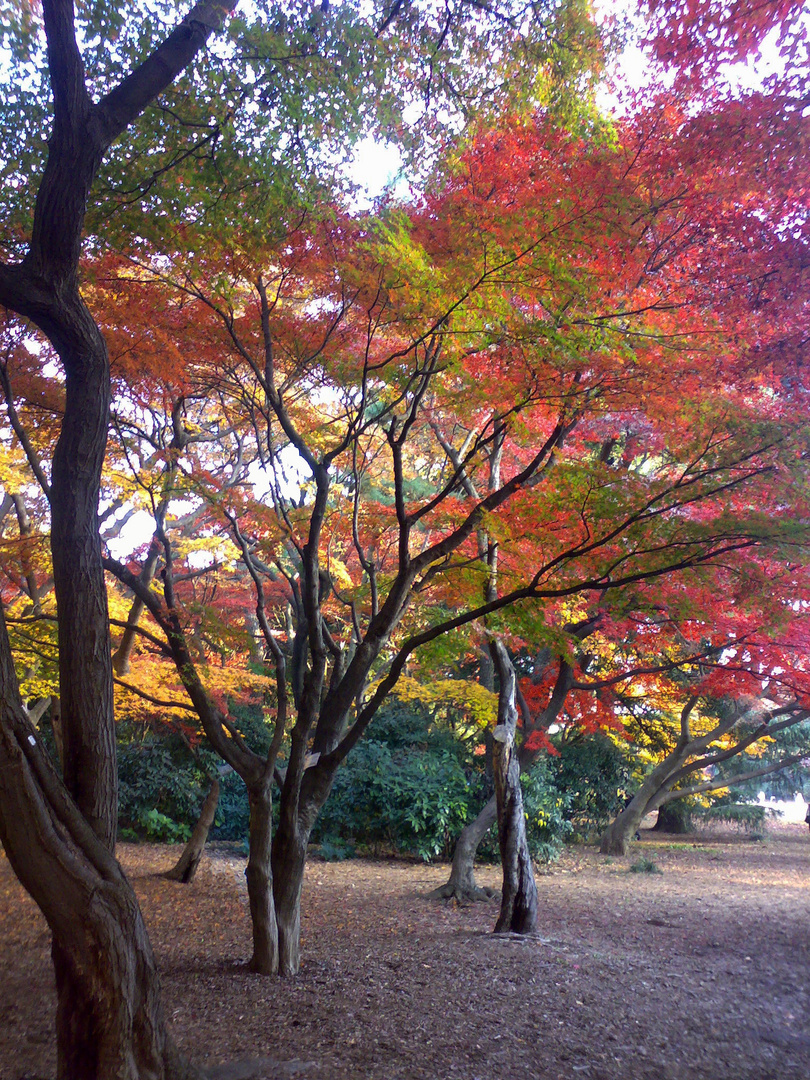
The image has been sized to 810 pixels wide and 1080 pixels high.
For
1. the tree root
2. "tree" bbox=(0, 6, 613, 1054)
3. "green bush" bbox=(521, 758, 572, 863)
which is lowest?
the tree root

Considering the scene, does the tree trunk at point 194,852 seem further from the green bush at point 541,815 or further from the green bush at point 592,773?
the green bush at point 592,773

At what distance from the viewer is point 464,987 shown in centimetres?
501

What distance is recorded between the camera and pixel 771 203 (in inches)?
194

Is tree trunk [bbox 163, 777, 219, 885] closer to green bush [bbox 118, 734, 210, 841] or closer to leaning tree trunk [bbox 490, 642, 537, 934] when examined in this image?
green bush [bbox 118, 734, 210, 841]

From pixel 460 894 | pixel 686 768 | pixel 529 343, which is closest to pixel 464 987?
pixel 460 894

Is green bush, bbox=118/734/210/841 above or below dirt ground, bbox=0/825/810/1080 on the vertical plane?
above

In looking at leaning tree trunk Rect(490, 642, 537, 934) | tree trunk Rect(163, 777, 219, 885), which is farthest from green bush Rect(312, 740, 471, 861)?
leaning tree trunk Rect(490, 642, 537, 934)

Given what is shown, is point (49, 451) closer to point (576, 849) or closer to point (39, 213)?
point (39, 213)

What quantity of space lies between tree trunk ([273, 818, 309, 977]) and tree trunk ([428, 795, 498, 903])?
3839mm

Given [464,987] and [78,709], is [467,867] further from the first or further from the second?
[78,709]

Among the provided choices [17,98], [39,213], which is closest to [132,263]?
[17,98]

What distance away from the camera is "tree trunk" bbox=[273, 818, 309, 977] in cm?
513

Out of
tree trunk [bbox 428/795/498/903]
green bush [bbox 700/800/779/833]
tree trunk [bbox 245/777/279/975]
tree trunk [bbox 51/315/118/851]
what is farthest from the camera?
green bush [bbox 700/800/779/833]

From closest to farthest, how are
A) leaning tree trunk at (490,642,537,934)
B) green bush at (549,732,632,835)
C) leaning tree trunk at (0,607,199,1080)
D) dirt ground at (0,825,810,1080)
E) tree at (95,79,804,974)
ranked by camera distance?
leaning tree trunk at (0,607,199,1080)
dirt ground at (0,825,810,1080)
tree at (95,79,804,974)
leaning tree trunk at (490,642,537,934)
green bush at (549,732,632,835)
